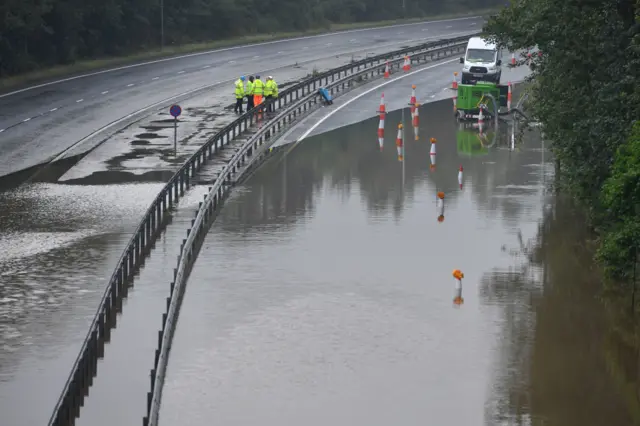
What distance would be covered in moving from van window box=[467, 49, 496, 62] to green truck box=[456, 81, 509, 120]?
7.07 metres

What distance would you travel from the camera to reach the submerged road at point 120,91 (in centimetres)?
4644

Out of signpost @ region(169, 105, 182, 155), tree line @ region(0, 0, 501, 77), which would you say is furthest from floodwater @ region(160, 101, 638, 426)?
tree line @ region(0, 0, 501, 77)

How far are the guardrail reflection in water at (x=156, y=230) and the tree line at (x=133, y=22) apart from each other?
1559 centimetres

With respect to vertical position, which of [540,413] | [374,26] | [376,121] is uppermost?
[374,26]

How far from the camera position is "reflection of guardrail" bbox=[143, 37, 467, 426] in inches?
789

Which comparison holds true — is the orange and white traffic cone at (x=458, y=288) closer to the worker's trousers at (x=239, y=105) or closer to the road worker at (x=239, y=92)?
the road worker at (x=239, y=92)

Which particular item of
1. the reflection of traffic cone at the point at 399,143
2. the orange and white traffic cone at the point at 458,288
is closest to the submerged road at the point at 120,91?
the reflection of traffic cone at the point at 399,143

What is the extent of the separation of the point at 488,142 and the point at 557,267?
19879 mm

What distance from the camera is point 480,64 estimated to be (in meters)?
60.7

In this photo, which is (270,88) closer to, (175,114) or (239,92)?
(239,92)

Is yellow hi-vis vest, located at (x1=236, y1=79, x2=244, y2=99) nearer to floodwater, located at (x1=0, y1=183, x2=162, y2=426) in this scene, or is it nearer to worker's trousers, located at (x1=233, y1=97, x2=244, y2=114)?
worker's trousers, located at (x1=233, y1=97, x2=244, y2=114)

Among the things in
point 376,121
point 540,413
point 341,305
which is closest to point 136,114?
point 376,121

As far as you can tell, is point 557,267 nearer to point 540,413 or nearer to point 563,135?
point 563,135

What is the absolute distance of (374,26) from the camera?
92.6 meters
